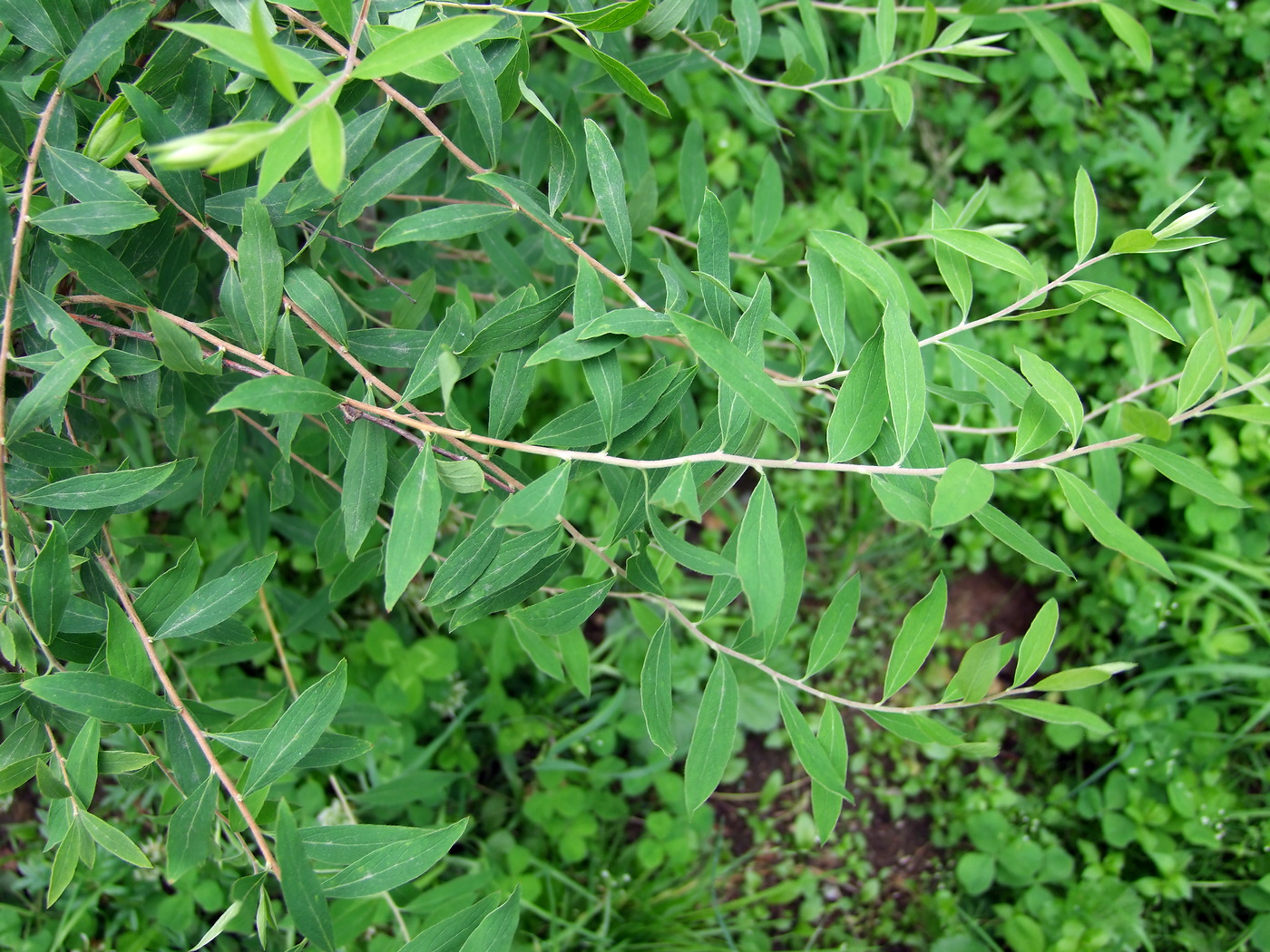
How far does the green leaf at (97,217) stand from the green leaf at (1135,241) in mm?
1010

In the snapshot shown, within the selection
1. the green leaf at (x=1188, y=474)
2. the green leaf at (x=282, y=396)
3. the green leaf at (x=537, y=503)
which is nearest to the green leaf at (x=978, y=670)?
the green leaf at (x=1188, y=474)

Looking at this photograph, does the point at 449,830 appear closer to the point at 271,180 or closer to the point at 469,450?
the point at 469,450

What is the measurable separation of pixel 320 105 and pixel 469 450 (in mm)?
388

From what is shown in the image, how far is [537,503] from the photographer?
2.53 feet

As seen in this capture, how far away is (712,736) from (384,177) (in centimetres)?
75

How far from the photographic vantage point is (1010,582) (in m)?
2.36

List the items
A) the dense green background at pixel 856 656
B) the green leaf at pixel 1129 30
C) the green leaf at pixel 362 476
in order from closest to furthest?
the green leaf at pixel 362 476 < the green leaf at pixel 1129 30 < the dense green background at pixel 856 656

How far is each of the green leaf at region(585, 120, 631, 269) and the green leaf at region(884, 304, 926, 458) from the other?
0.32 meters

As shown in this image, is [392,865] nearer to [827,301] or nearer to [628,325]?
[628,325]

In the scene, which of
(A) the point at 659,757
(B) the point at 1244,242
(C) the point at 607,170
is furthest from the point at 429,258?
(B) the point at 1244,242

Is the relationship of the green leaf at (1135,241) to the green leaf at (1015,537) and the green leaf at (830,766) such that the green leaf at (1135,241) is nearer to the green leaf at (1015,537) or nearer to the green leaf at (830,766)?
the green leaf at (1015,537)

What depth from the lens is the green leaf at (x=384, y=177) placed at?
94 centimetres

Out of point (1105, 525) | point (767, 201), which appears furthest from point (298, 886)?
point (767, 201)

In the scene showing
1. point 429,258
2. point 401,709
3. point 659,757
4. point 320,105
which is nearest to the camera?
point 320,105
